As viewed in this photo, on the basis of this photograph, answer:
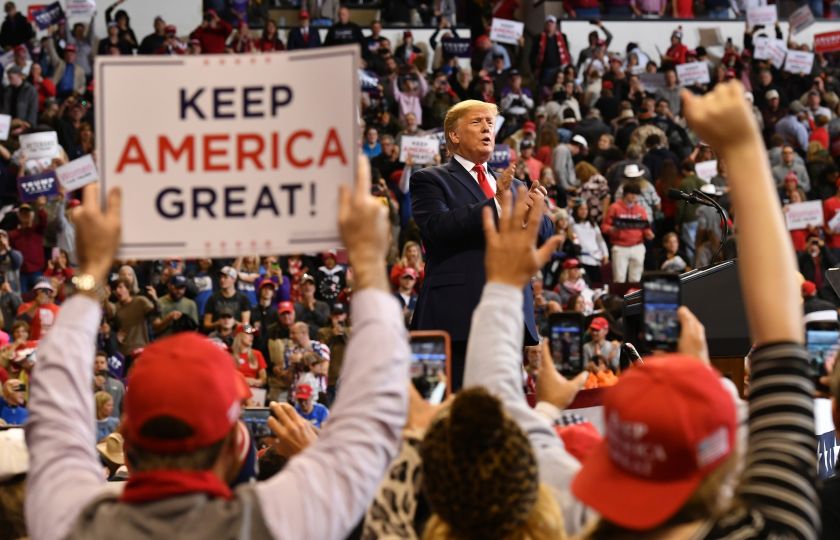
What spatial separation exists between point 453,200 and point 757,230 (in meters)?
3.06

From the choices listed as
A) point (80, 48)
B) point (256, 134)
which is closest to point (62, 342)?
→ point (256, 134)

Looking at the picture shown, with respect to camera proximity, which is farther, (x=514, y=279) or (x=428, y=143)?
(x=428, y=143)

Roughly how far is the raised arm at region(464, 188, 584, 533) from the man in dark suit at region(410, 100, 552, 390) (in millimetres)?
2351

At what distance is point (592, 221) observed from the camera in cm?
1533

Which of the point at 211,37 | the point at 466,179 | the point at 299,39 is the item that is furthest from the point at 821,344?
the point at 299,39

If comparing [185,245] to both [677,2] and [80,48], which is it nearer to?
[80,48]

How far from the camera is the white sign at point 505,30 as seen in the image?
66.1 feet

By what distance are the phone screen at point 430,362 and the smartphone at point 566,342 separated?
0.72 feet

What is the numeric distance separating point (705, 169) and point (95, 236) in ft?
46.2

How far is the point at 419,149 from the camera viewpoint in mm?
15117

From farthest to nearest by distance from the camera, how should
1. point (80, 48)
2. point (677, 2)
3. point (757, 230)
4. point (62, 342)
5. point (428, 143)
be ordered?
point (677, 2) → point (80, 48) → point (428, 143) → point (62, 342) → point (757, 230)

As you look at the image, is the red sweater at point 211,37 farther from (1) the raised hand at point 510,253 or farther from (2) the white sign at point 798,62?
(1) the raised hand at point 510,253

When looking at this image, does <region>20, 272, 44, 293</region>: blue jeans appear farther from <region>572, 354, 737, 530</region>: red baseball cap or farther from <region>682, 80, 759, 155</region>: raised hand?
<region>572, 354, 737, 530</region>: red baseball cap

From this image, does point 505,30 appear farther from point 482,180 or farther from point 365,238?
point 365,238
